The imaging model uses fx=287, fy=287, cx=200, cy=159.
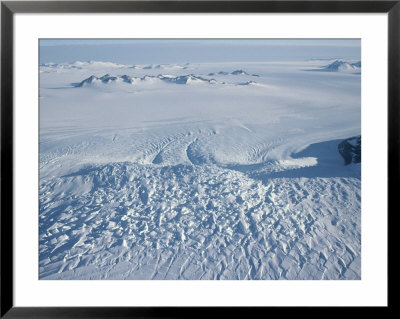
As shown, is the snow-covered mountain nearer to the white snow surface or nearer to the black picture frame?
the white snow surface

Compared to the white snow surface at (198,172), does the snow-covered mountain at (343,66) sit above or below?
above

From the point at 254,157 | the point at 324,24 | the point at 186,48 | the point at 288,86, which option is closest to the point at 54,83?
the point at 186,48

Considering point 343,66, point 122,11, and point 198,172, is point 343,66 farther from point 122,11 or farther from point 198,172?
point 122,11

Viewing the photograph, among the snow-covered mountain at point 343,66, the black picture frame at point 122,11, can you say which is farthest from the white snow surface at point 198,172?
the black picture frame at point 122,11

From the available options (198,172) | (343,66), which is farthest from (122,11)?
(343,66)

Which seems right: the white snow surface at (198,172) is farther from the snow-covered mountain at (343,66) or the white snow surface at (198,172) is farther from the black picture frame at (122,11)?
the black picture frame at (122,11)

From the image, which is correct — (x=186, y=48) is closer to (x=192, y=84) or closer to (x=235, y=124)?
(x=192, y=84)
